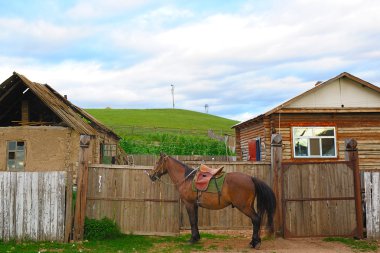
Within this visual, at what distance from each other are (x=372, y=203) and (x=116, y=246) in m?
6.28

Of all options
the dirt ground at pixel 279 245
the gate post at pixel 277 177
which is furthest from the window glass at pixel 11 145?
the gate post at pixel 277 177

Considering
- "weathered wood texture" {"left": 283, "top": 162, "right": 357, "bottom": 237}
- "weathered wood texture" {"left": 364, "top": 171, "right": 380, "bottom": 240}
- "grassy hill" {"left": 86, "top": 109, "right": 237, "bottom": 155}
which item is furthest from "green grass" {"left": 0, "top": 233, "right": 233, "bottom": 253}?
"grassy hill" {"left": 86, "top": 109, "right": 237, "bottom": 155}

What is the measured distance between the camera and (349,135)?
58.9 feet

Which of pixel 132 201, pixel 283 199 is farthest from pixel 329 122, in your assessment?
pixel 132 201

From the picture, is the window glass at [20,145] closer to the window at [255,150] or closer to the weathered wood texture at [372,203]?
the window at [255,150]

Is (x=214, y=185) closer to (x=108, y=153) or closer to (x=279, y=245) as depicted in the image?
(x=279, y=245)

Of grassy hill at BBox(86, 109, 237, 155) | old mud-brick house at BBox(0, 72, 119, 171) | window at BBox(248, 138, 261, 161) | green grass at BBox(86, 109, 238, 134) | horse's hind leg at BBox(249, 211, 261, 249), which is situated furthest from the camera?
green grass at BBox(86, 109, 238, 134)

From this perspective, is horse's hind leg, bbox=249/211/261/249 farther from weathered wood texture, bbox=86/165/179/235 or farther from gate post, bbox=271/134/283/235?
weathered wood texture, bbox=86/165/179/235

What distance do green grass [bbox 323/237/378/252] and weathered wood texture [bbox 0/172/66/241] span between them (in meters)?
6.56

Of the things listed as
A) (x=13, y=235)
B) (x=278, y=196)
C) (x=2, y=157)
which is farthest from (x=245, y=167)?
(x=2, y=157)

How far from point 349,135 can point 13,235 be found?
14.6m

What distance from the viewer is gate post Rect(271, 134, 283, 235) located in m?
9.77

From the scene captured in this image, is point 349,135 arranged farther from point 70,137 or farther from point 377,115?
point 70,137

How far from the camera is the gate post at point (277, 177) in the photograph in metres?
9.77
